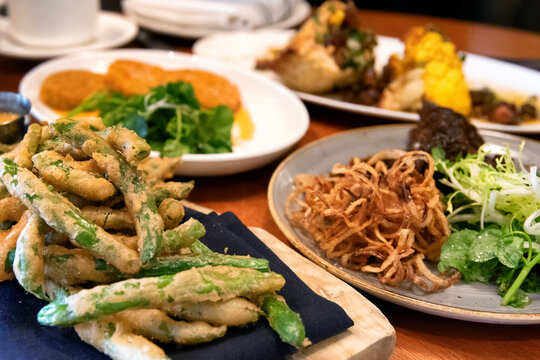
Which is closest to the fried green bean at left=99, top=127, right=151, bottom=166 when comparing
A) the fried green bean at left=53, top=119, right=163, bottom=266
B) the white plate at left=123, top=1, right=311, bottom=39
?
the fried green bean at left=53, top=119, right=163, bottom=266

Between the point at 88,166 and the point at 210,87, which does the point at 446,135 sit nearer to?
the point at 210,87

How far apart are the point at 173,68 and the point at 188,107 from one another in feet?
2.91

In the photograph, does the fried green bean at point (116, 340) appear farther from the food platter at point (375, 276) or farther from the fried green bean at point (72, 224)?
the food platter at point (375, 276)

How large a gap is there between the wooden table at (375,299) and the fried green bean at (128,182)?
0.80 meters

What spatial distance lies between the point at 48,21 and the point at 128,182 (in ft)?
9.59

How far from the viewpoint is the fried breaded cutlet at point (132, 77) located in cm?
295

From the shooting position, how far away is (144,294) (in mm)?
1141

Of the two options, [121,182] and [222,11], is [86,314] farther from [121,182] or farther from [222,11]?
[222,11]

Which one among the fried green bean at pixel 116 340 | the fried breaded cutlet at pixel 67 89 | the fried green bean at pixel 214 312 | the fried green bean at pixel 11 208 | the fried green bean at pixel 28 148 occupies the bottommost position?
the fried breaded cutlet at pixel 67 89

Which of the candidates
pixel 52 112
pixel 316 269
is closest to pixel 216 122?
pixel 52 112

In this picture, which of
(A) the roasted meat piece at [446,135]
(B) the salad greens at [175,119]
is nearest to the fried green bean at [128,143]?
(B) the salad greens at [175,119]

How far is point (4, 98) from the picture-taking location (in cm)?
231

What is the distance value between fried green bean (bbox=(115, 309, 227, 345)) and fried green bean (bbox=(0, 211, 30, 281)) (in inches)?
14.6

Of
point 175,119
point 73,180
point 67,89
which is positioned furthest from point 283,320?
point 67,89
